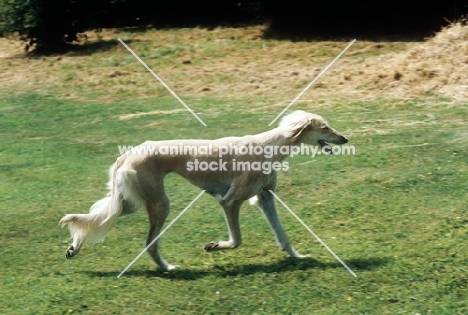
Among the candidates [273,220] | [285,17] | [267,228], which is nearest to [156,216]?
[273,220]

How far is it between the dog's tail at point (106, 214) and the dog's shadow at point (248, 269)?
16.8 inches

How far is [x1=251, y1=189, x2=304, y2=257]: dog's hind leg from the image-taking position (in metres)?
8.38

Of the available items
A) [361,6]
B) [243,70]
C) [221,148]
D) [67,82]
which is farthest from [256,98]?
[221,148]

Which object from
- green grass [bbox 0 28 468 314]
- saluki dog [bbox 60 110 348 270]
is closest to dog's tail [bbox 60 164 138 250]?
saluki dog [bbox 60 110 348 270]

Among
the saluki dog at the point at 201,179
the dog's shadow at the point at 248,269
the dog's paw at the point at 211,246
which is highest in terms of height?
the saluki dog at the point at 201,179

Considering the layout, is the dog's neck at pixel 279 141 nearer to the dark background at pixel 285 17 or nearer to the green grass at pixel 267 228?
the green grass at pixel 267 228

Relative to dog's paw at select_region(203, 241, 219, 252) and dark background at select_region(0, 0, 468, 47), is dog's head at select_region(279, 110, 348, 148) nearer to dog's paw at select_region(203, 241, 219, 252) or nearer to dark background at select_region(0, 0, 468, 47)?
dog's paw at select_region(203, 241, 219, 252)

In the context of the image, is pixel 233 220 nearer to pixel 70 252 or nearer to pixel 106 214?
pixel 106 214

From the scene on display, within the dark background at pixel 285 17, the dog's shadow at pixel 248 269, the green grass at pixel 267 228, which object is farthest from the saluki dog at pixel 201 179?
the dark background at pixel 285 17

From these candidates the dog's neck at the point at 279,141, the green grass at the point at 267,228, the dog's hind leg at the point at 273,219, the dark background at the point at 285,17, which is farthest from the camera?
the dark background at the point at 285,17

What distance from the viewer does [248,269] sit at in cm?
821

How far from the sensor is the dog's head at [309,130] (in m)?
8.34

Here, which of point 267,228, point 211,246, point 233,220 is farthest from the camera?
point 267,228

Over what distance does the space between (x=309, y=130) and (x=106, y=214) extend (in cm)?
214
